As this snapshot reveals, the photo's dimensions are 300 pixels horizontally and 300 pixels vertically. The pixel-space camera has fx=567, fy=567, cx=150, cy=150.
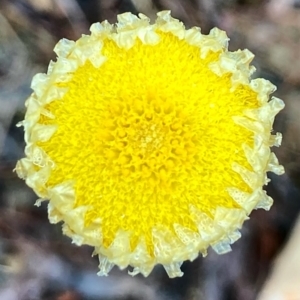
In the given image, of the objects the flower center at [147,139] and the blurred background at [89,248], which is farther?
the blurred background at [89,248]

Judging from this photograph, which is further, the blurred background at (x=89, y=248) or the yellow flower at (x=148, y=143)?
the blurred background at (x=89, y=248)

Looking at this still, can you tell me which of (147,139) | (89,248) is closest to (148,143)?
(147,139)

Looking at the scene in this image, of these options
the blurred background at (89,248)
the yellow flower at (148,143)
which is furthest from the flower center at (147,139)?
the blurred background at (89,248)

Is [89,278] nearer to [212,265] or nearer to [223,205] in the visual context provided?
[212,265]

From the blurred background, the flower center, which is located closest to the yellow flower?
the flower center

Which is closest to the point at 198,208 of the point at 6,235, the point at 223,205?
the point at 223,205

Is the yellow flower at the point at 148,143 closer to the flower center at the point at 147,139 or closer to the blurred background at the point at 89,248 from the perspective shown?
the flower center at the point at 147,139
